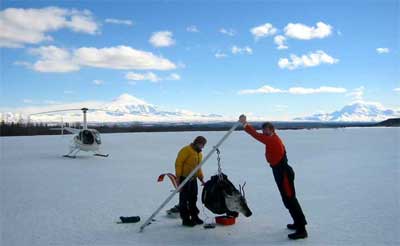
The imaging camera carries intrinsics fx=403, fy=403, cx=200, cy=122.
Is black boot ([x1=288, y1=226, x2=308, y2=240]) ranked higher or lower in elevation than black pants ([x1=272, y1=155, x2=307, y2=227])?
lower

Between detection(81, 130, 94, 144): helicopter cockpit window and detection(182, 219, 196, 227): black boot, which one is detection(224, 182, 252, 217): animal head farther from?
detection(81, 130, 94, 144): helicopter cockpit window

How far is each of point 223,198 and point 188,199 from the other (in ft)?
1.73

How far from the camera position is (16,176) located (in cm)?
1048

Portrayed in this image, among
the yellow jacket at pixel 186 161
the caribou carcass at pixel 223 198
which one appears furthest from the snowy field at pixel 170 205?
the yellow jacket at pixel 186 161

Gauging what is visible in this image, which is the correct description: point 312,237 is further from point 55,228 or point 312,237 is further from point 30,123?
point 30,123

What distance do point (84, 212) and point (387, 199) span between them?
5.00 metres

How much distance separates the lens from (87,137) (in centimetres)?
1677

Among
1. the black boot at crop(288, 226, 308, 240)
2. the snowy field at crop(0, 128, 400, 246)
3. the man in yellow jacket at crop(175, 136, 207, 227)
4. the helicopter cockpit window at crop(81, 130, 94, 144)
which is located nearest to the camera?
the black boot at crop(288, 226, 308, 240)

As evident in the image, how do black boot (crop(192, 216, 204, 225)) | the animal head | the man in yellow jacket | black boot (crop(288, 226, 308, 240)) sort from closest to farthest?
1. black boot (crop(288, 226, 308, 240))
2. the animal head
3. the man in yellow jacket
4. black boot (crop(192, 216, 204, 225))

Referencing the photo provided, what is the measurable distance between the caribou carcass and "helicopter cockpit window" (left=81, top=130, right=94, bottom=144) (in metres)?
12.2

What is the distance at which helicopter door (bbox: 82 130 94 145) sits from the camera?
16562 mm

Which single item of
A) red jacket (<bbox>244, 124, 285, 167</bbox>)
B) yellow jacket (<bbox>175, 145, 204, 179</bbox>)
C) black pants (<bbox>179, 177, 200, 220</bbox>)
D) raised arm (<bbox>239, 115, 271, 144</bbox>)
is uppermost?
raised arm (<bbox>239, 115, 271, 144</bbox>)

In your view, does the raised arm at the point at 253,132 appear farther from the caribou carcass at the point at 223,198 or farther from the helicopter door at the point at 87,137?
the helicopter door at the point at 87,137

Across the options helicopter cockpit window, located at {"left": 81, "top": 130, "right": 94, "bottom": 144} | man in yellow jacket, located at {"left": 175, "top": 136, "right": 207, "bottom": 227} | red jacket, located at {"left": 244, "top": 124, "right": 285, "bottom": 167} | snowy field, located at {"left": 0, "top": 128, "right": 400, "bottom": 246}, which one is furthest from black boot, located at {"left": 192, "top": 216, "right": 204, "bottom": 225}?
helicopter cockpit window, located at {"left": 81, "top": 130, "right": 94, "bottom": 144}
